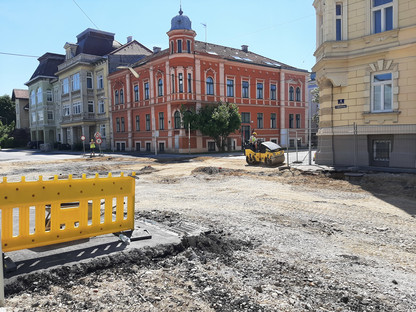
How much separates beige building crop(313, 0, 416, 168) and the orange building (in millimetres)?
17599

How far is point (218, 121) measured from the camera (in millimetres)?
33719

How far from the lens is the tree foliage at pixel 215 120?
110 feet

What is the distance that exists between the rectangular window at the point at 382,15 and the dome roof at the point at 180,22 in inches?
883

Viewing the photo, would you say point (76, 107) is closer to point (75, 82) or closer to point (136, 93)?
point (75, 82)

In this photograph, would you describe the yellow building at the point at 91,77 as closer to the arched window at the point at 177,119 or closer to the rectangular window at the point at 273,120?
the arched window at the point at 177,119

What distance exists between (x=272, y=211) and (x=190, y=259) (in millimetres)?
3524

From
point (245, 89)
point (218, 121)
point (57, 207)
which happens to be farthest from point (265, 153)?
point (245, 89)

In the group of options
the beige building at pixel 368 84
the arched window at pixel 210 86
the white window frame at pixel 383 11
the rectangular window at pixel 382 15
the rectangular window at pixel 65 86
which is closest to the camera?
the beige building at pixel 368 84

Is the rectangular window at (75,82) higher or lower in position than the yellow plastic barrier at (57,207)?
higher

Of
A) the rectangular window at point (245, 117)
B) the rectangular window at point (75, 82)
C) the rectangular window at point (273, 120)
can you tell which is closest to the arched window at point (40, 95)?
the rectangular window at point (75, 82)

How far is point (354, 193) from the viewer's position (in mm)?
10406

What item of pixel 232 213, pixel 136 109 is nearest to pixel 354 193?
pixel 232 213

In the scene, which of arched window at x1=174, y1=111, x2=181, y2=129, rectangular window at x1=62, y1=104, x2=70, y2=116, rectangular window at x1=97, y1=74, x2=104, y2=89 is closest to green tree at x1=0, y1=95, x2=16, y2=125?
rectangular window at x1=62, y1=104, x2=70, y2=116

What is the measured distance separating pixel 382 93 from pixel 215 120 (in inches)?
803
